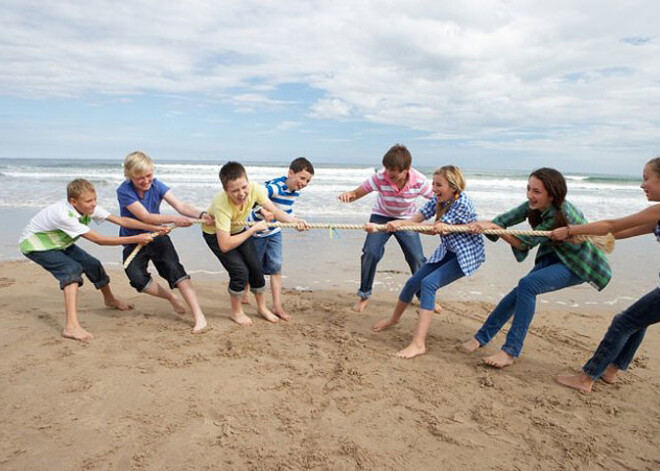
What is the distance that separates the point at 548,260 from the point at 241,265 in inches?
102

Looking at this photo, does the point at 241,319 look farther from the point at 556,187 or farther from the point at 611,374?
the point at 611,374

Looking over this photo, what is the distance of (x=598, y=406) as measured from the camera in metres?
2.95

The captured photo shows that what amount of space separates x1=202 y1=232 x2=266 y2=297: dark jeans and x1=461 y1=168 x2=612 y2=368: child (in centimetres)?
A: 202

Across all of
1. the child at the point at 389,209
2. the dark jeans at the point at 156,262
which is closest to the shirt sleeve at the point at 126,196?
the dark jeans at the point at 156,262

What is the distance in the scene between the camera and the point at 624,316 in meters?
3.04

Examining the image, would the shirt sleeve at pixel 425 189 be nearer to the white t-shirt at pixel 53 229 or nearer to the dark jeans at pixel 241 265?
the dark jeans at pixel 241 265

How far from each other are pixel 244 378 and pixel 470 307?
288cm

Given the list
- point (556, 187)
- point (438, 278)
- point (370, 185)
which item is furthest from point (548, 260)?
point (370, 185)

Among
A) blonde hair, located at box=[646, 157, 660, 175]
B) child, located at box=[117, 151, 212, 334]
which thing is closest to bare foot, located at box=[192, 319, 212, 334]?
child, located at box=[117, 151, 212, 334]

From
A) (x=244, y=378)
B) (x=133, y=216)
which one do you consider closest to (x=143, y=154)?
(x=133, y=216)

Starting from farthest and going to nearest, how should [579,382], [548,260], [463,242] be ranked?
[463,242], [548,260], [579,382]

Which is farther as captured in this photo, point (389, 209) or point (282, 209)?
point (389, 209)

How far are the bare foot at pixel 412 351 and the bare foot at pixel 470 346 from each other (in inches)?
14.4

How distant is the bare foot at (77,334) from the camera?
3.68 metres
